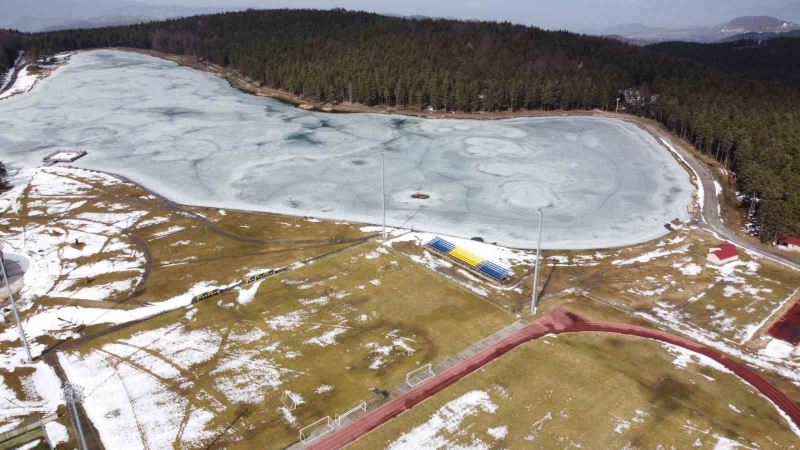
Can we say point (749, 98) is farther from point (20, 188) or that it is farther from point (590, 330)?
point (20, 188)

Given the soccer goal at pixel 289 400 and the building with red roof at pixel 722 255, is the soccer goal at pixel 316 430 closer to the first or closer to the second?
the soccer goal at pixel 289 400

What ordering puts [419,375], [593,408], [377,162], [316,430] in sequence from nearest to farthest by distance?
[316,430]
[593,408]
[419,375]
[377,162]

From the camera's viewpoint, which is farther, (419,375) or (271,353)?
(271,353)

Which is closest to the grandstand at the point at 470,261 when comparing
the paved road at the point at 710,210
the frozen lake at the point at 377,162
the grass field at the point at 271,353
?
the grass field at the point at 271,353

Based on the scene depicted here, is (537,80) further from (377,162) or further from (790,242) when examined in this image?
(790,242)

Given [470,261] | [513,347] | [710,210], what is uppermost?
[710,210]

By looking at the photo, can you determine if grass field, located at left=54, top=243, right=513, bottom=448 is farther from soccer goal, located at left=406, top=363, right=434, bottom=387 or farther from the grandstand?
the grandstand

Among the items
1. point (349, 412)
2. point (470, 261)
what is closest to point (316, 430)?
point (349, 412)
